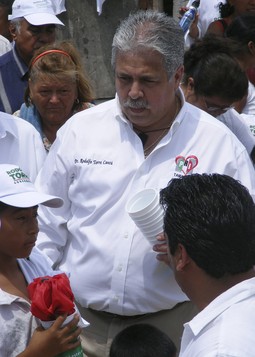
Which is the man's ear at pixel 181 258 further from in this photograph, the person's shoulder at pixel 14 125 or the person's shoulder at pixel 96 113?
the person's shoulder at pixel 14 125

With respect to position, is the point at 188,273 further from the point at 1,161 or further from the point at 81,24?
the point at 81,24

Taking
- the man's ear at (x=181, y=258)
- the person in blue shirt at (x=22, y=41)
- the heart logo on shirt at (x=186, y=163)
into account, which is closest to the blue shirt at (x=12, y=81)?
the person in blue shirt at (x=22, y=41)

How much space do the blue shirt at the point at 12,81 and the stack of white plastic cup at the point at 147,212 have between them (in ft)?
6.46

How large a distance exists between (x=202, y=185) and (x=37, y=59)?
107 inches

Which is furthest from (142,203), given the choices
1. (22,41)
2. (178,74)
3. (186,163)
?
(22,41)

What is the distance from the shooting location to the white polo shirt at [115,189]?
155 inches

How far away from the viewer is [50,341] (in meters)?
3.20

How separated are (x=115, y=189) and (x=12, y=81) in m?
1.96

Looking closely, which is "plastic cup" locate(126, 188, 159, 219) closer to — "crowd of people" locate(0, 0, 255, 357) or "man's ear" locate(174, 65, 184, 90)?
"crowd of people" locate(0, 0, 255, 357)

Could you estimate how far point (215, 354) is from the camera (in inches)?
91.3

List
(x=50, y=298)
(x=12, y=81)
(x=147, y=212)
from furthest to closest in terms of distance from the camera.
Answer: (x=12, y=81) < (x=147, y=212) < (x=50, y=298)

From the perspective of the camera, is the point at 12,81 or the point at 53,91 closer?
the point at 53,91

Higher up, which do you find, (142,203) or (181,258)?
(181,258)

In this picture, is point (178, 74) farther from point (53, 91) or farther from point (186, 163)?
point (53, 91)
